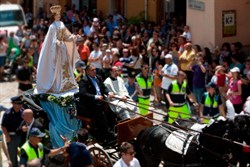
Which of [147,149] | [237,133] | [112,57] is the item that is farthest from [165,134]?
[112,57]

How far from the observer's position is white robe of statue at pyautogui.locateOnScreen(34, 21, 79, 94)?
12445mm

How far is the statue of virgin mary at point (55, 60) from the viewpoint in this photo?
12445 mm

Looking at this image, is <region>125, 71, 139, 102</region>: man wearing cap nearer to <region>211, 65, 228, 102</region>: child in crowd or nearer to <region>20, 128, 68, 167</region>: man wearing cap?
<region>211, 65, 228, 102</region>: child in crowd

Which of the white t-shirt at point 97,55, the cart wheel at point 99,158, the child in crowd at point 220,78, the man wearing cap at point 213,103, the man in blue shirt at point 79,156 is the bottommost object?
the cart wheel at point 99,158

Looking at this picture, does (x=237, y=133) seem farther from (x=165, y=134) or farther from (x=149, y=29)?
(x=149, y=29)

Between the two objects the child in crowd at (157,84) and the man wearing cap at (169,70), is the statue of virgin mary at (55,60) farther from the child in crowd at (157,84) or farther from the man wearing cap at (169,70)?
the child in crowd at (157,84)

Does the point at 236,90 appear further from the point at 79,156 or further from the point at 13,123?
the point at 79,156

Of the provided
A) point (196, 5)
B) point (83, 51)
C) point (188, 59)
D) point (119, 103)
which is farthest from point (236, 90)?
point (83, 51)

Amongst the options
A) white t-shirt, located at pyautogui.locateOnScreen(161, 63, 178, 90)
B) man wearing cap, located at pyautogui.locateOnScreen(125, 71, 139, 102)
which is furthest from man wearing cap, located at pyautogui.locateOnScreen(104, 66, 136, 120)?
white t-shirt, located at pyautogui.locateOnScreen(161, 63, 178, 90)

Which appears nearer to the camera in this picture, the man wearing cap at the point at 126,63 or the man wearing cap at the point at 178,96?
the man wearing cap at the point at 178,96

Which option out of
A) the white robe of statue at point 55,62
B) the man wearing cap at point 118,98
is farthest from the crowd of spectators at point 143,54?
the white robe of statue at point 55,62

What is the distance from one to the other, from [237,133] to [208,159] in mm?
604

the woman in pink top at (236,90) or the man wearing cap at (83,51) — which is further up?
the man wearing cap at (83,51)

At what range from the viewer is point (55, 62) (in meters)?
12.5
